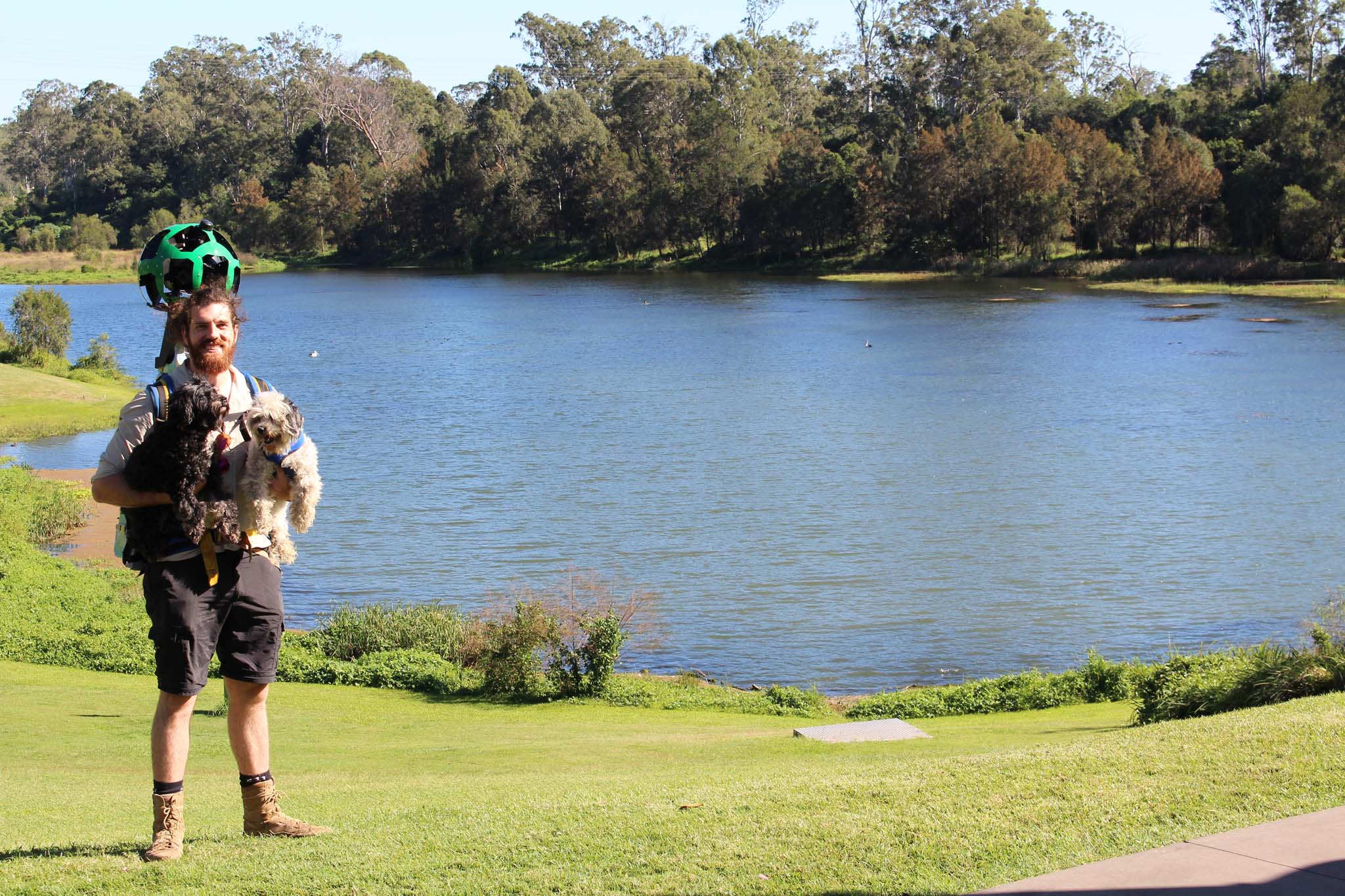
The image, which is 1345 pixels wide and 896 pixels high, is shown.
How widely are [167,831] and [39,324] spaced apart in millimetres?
48078

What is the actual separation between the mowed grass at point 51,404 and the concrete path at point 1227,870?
36.9 meters

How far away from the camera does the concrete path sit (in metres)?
4.66

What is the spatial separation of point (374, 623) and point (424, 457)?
17.0 meters

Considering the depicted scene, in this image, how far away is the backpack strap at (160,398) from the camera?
5070mm

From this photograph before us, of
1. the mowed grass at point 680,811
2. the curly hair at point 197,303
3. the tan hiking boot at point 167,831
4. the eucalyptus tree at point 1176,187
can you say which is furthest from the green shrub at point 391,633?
the eucalyptus tree at point 1176,187

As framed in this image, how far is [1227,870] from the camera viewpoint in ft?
15.9

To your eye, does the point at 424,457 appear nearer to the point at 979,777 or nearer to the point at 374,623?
the point at 374,623

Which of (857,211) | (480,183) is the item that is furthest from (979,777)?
(480,183)

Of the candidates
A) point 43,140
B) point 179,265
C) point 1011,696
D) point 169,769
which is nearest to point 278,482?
point 179,265

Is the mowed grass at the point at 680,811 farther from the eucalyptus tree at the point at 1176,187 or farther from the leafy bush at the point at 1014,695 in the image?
the eucalyptus tree at the point at 1176,187

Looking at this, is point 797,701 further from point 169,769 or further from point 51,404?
point 51,404

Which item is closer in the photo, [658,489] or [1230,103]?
[658,489]

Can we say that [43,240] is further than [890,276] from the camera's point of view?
Yes

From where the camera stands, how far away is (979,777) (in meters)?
6.61
